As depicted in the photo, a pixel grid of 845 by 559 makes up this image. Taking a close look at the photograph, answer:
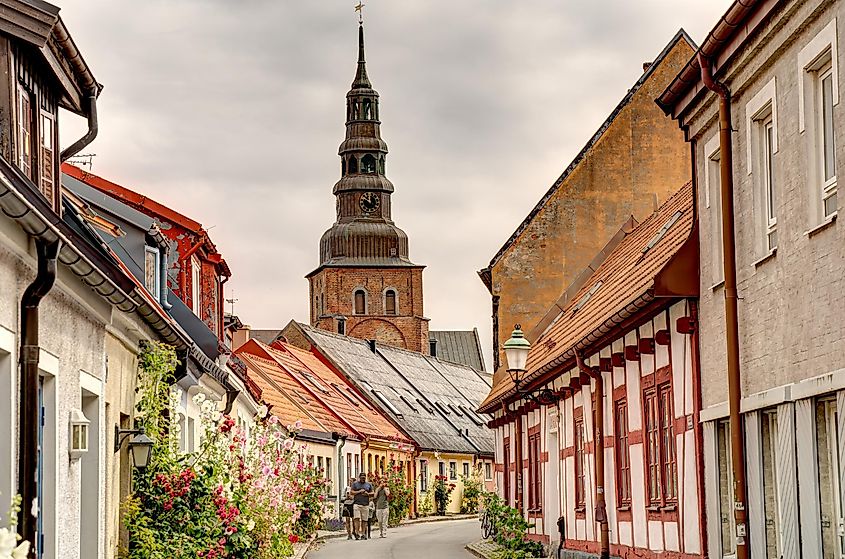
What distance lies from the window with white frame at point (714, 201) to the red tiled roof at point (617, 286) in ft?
2.41

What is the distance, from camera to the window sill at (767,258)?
12281 mm

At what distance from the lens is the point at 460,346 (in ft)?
433

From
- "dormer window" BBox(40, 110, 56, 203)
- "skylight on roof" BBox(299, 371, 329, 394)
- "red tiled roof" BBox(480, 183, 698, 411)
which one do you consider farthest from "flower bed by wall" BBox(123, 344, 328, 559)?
"skylight on roof" BBox(299, 371, 329, 394)

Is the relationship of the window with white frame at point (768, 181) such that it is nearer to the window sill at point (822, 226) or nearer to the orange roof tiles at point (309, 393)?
the window sill at point (822, 226)

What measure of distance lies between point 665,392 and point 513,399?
12674mm

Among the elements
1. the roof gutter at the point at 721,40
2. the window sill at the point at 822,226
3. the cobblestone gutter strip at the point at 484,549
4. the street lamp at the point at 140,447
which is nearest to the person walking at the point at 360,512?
the cobblestone gutter strip at the point at 484,549

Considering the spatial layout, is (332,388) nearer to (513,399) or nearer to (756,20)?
(513,399)

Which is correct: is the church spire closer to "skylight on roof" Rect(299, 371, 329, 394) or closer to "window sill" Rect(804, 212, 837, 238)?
"skylight on roof" Rect(299, 371, 329, 394)

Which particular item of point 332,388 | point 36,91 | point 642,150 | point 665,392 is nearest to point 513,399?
point 642,150

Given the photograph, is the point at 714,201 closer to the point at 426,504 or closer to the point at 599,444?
the point at 599,444

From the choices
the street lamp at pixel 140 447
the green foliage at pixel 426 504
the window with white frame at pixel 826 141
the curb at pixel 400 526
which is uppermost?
the window with white frame at pixel 826 141

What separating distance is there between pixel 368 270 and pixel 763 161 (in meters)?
103

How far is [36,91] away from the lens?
12.1 m

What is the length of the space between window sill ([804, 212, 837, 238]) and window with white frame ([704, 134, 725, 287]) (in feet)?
9.92
